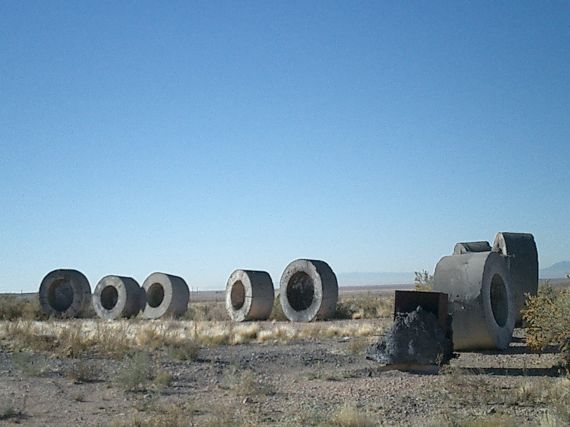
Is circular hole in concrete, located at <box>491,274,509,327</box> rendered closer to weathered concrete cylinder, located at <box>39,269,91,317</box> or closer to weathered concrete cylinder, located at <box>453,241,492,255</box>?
weathered concrete cylinder, located at <box>453,241,492,255</box>

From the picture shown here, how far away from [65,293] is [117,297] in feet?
8.51

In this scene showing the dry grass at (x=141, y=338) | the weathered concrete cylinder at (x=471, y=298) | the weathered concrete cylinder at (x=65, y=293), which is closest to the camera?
the weathered concrete cylinder at (x=471, y=298)

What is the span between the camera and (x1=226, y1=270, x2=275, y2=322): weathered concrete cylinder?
26.0 m

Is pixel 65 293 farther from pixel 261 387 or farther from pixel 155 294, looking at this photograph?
pixel 261 387

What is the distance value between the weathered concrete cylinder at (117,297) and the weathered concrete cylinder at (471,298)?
704 inches

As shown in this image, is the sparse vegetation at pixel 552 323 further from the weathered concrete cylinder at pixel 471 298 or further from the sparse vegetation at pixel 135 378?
the sparse vegetation at pixel 135 378

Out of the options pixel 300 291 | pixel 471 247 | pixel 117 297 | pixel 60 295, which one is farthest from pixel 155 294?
pixel 471 247

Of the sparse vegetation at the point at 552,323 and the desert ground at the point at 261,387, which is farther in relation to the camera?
the sparse vegetation at the point at 552,323

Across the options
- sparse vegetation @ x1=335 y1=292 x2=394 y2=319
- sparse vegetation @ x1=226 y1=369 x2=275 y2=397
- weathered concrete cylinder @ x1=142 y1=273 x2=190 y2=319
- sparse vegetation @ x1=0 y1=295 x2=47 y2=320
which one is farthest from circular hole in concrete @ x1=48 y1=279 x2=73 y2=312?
sparse vegetation @ x1=226 y1=369 x2=275 y2=397

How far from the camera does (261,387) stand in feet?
32.0

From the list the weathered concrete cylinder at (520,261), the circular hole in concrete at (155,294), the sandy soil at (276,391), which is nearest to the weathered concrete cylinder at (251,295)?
the circular hole in concrete at (155,294)

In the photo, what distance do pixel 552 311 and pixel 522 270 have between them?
814 centimetres

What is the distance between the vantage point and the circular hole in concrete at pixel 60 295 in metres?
30.5

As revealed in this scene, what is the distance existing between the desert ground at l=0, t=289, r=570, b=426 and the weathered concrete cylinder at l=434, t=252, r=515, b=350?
32 cm
